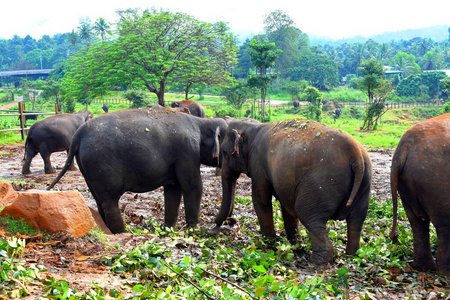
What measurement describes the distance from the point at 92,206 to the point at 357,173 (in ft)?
17.4

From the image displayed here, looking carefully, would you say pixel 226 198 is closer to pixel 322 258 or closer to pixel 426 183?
pixel 322 258

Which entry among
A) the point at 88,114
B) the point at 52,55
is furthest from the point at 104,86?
the point at 52,55

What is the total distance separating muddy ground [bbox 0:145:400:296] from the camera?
15.1ft

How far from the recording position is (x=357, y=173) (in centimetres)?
602

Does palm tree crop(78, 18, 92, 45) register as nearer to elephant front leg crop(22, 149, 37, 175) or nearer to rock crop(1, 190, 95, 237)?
elephant front leg crop(22, 149, 37, 175)

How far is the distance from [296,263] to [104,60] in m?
27.1

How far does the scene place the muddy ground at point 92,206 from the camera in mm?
4602

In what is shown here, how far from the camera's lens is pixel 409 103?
58312 millimetres

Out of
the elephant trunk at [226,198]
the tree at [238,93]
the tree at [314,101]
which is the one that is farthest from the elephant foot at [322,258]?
the tree at [238,93]

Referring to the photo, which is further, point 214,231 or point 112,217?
point 214,231

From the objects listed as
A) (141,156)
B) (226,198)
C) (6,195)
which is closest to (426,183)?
(226,198)

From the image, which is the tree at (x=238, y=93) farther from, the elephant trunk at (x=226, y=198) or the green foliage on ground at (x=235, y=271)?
the green foliage on ground at (x=235, y=271)

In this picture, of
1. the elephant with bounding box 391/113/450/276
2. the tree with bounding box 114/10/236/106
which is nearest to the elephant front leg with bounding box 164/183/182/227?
the elephant with bounding box 391/113/450/276

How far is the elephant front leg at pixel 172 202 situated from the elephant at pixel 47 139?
727 centimetres
